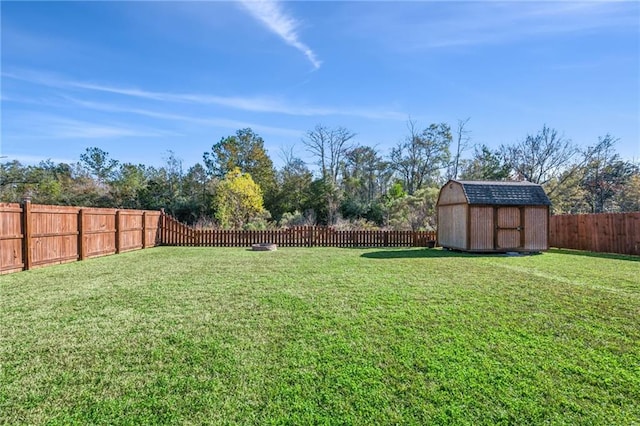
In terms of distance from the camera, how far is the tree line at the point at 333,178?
22.4m

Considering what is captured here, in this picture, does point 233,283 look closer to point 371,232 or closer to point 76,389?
point 76,389

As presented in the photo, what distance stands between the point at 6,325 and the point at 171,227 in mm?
10708

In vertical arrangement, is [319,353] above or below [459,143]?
below

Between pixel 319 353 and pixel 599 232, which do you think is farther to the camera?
pixel 599 232

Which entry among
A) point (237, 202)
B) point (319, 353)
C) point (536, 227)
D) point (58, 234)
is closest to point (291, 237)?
point (58, 234)

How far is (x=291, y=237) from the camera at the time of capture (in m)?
14.2

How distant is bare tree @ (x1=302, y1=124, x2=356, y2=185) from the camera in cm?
2942

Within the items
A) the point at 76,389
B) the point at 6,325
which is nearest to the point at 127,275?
the point at 6,325

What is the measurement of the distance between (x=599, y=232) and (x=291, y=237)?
37.5 feet

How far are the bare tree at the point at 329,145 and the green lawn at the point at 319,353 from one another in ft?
79.7

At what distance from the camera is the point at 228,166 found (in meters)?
29.0

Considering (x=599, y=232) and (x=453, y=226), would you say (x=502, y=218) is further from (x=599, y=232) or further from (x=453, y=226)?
(x=599, y=232)

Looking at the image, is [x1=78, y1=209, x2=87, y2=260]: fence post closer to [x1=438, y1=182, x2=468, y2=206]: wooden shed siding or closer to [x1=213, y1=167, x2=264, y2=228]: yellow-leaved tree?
[x1=213, y1=167, x2=264, y2=228]: yellow-leaved tree

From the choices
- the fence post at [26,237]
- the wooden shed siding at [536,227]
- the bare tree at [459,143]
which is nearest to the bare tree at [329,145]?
the bare tree at [459,143]
